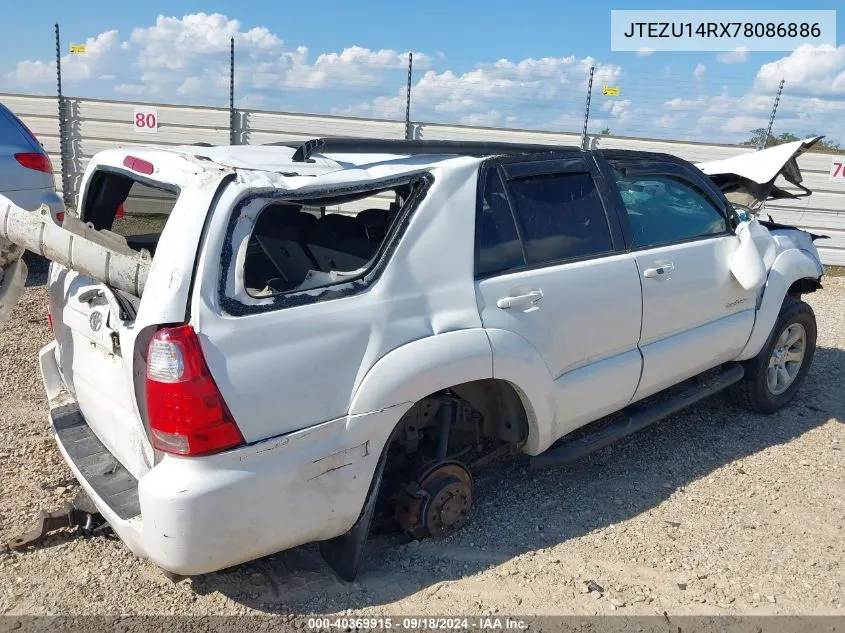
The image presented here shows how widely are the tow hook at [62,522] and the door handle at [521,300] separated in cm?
200

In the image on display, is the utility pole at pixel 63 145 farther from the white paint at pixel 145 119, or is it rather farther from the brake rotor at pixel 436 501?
the brake rotor at pixel 436 501

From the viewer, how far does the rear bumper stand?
2381 mm

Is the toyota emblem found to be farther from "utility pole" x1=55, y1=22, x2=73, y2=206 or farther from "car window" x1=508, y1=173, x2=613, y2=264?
"utility pole" x1=55, y1=22, x2=73, y2=206

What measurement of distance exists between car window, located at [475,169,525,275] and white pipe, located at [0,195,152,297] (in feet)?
4.47

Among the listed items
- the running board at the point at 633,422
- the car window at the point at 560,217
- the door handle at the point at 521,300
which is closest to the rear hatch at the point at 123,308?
the door handle at the point at 521,300

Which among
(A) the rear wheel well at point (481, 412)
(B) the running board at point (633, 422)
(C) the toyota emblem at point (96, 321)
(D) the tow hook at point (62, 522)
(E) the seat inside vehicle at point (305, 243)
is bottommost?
(D) the tow hook at point (62, 522)

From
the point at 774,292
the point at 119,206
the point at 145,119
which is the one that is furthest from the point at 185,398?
the point at 145,119

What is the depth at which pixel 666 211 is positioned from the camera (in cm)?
411

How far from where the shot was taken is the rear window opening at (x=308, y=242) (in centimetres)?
322

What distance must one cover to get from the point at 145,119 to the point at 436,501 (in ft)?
34.4

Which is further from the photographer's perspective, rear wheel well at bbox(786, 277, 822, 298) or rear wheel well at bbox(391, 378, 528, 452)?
rear wheel well at bbox(786, 277, 822, 298)

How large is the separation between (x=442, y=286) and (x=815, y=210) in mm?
10718

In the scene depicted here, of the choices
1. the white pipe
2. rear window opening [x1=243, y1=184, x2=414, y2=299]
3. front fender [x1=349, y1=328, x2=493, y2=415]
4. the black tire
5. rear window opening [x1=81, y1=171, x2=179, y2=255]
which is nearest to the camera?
the white pipe

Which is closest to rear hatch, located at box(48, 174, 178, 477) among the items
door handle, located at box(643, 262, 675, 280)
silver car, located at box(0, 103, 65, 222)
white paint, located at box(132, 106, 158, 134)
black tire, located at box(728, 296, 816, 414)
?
door handle, located at box(643, 262, 675, 280)
